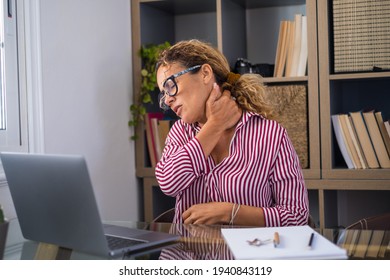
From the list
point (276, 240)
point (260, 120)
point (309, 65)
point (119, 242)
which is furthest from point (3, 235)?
point (309, 65)

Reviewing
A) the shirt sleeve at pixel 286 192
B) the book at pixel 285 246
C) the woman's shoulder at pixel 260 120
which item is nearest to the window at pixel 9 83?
the woman's shoulder at pixel 260 120

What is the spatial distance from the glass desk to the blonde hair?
1.85ft

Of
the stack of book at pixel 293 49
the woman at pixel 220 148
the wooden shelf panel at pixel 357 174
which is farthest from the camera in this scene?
the stack of book at pixel 293 49

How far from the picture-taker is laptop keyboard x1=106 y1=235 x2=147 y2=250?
123cm

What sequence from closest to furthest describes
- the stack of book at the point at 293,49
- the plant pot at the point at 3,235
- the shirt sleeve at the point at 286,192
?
the plant pot at the point at 3,235, the shirt sleeve at the point at 286,192, the stack of book at the point at 293,49

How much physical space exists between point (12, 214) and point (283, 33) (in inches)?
54.2

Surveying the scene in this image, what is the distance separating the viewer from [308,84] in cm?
257

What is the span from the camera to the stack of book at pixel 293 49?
2607 mm

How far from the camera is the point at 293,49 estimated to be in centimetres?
262

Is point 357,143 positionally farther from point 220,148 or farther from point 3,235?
point 3,235

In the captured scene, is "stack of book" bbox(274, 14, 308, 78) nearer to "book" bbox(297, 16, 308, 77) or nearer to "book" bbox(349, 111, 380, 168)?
"book" bbox(297, 16, 308, 77)

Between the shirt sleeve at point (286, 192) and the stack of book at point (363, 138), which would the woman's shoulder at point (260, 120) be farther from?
the stack of book at point (363, 138)
